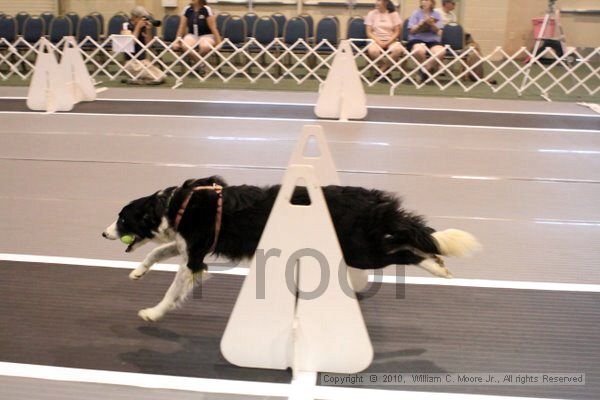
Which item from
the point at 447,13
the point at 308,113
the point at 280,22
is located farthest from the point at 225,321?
the point at 280,22

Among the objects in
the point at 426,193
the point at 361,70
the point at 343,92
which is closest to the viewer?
the point at 426,193

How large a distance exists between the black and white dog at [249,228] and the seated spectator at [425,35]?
8.07 meters

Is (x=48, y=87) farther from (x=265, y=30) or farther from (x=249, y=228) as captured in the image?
(x=249, y=228)

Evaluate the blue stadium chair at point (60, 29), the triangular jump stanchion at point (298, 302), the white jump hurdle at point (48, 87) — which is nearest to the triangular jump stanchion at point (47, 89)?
the white jump hurdle at point (48, 87)

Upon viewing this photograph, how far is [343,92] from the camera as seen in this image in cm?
744

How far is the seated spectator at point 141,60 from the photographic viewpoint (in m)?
10.4

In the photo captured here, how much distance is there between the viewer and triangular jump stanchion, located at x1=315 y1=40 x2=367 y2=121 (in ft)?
24.3

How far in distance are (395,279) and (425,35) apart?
791 centimetres

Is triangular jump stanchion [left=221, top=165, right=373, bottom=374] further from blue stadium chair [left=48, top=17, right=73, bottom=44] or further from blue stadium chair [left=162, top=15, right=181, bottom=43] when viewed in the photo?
blue stadium chair [left=48, top=17, right=73, bottom=44]

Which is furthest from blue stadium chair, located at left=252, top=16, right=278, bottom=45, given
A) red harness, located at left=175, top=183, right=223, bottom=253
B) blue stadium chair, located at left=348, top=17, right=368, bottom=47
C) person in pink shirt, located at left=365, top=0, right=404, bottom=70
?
red harness, located at left=175, top=183, right=223, bottom=253

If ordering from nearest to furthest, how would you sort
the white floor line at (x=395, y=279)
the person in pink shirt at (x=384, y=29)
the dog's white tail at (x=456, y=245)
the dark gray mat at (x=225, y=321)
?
the dog's white tail at (x=456, y=245)
the dark gray mat at (x=225, y=321)
the white floor line at (x=395, y=279)
the person in pink shirt at (x=384, y=29)

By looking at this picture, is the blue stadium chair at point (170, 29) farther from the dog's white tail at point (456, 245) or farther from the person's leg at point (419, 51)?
the dog's white tail at point (456, 245)

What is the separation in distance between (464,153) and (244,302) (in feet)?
14.0

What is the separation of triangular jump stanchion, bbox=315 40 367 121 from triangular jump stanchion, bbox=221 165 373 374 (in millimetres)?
5242
